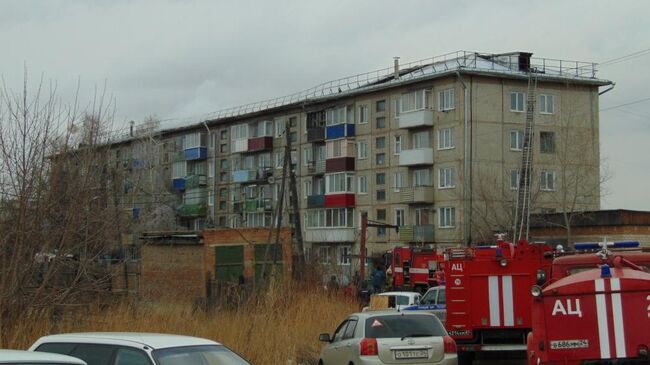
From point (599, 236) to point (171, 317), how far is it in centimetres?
3558

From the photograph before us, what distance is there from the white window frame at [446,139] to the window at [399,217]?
5743 millimetres

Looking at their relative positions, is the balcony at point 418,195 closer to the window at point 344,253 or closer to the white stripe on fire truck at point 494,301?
the window at point 344,253

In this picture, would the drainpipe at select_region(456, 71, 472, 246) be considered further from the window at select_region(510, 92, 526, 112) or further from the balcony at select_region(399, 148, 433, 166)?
the window at select_region(510, 92, 526, 112)

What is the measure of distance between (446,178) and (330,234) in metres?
12.5

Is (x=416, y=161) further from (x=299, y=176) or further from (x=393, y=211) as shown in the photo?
(x=299, y=176)

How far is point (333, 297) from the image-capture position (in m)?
24.7

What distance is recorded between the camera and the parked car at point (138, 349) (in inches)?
355

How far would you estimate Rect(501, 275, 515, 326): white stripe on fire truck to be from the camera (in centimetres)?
1736

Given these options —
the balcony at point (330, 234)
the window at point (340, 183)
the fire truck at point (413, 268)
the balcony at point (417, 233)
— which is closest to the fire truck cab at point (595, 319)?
the fire truck at point (413, 268)

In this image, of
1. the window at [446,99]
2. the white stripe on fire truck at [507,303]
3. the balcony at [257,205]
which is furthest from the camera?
the balcony at [257,205]

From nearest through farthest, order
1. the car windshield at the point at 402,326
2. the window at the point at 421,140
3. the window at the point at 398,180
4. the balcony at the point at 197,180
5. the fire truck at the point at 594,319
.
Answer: the fire truck at the point at 594,319, the car windshield at the point at 402,326, the window at the point at 421,140, the window at the point at 398,180, the balcony at the point at 197,180

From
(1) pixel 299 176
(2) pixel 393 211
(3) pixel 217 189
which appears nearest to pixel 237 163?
(3) pixel 217 189

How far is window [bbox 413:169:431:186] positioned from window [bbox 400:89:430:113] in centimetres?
442

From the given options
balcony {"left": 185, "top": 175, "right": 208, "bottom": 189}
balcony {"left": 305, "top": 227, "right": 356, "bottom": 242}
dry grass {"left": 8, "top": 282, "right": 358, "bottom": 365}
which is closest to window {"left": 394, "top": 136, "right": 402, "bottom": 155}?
balcony {"left": 305, "top": 227, "right": 356, "bottom": 242}
